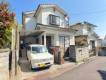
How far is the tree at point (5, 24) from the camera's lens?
26.3ft

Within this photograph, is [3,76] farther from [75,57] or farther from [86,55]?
[86,55]

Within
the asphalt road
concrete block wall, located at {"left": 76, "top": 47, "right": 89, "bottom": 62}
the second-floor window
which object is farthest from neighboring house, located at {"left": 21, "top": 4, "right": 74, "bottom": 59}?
the asphalt road

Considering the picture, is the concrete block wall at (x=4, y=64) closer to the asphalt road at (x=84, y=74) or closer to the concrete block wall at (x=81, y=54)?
the asphalt road at (x=84, y=74)

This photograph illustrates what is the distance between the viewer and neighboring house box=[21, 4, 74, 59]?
1812 centimetres

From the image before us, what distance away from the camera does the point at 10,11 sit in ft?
28.9

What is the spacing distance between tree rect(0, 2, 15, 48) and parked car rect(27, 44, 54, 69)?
13.9 feet

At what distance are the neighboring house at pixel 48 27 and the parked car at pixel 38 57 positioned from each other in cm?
337

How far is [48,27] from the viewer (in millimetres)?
17984

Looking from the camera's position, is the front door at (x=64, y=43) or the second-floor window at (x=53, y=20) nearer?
the front door at (x=64, y=43)

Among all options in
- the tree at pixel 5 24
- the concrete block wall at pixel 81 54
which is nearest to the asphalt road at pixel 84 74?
the tree at pixel 5 24

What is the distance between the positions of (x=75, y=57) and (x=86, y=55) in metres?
3.60

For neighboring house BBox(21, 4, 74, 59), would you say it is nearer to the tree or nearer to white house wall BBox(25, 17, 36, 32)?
white house wall BBox(25, 17, 36, 32)

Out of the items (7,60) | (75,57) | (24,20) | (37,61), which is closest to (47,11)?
(24,20)

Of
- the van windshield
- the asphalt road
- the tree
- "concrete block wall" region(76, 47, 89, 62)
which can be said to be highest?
the tree
